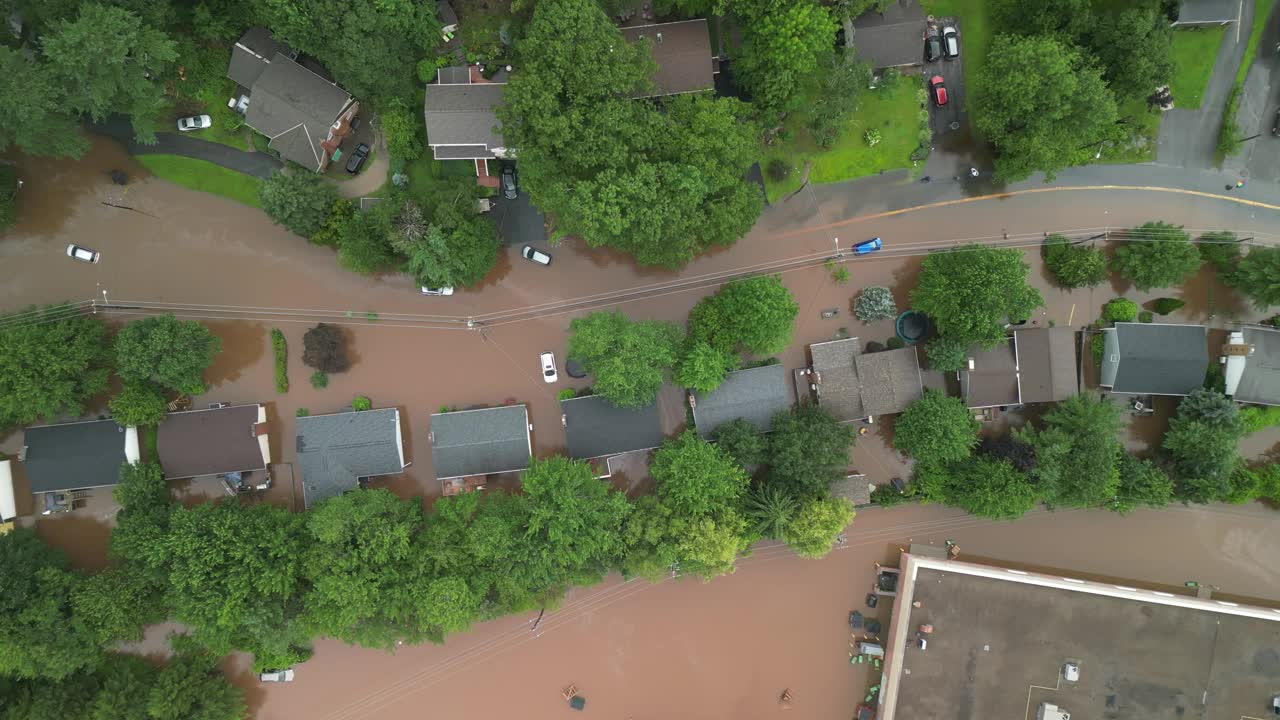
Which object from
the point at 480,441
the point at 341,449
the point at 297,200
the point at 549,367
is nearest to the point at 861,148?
the point at 549,367

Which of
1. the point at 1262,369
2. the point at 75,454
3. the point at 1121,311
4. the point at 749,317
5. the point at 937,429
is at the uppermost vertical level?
the point at 749,317

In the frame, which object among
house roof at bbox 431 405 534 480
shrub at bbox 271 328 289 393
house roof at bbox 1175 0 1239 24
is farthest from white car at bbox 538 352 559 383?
house roof at bbox 1175 0 1239 24

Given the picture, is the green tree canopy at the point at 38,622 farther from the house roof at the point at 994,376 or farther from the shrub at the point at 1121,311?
the shrub at the point at 1121,311

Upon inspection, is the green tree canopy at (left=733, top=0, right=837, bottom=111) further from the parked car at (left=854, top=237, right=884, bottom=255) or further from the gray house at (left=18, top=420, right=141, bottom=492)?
the gray house at (left=18, top=420, right=141, bottom=492)

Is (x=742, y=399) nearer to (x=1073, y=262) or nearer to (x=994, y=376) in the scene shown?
(x=994, y=376)

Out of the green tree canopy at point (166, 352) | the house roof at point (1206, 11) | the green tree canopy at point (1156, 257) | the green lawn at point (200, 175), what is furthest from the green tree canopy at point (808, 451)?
the green lawn at point (200, 175)

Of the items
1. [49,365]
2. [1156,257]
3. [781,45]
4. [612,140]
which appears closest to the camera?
[612,140]
